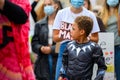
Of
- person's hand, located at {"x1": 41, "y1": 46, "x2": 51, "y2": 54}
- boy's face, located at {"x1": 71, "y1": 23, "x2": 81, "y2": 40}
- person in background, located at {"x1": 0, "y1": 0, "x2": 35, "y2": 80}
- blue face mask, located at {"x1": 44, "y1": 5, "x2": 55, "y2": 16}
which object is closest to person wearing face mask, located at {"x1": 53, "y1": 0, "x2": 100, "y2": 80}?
boy's face, located at {"x1": 71, "y1": 23, "x2": 81, "y2": 40}

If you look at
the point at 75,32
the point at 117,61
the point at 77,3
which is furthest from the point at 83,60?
the point at 117,61

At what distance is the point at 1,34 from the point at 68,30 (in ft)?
10.8

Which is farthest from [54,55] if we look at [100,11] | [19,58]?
[19,58]

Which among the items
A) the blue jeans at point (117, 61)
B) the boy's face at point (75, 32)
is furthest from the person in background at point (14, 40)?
the blue jeans at point (117, 61)

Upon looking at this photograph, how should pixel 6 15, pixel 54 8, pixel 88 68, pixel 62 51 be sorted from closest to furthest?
pixel 6 15
pixel 88 68
pixel 62 51
pixel 54 8

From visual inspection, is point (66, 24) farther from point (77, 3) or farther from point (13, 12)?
point (13, 12)

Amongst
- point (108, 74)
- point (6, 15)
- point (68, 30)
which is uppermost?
point (6, 15)

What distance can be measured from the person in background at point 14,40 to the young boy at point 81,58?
2419 mm

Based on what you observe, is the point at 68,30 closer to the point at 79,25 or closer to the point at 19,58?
the point at 79,25

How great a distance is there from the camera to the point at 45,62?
22.2 ft

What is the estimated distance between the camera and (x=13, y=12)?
2371 millimetres

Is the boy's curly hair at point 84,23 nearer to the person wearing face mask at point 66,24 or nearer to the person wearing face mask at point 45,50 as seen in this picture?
the person wearing face mask at point 66,24

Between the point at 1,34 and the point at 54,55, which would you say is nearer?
the point at 1,34

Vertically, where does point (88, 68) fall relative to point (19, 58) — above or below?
below
